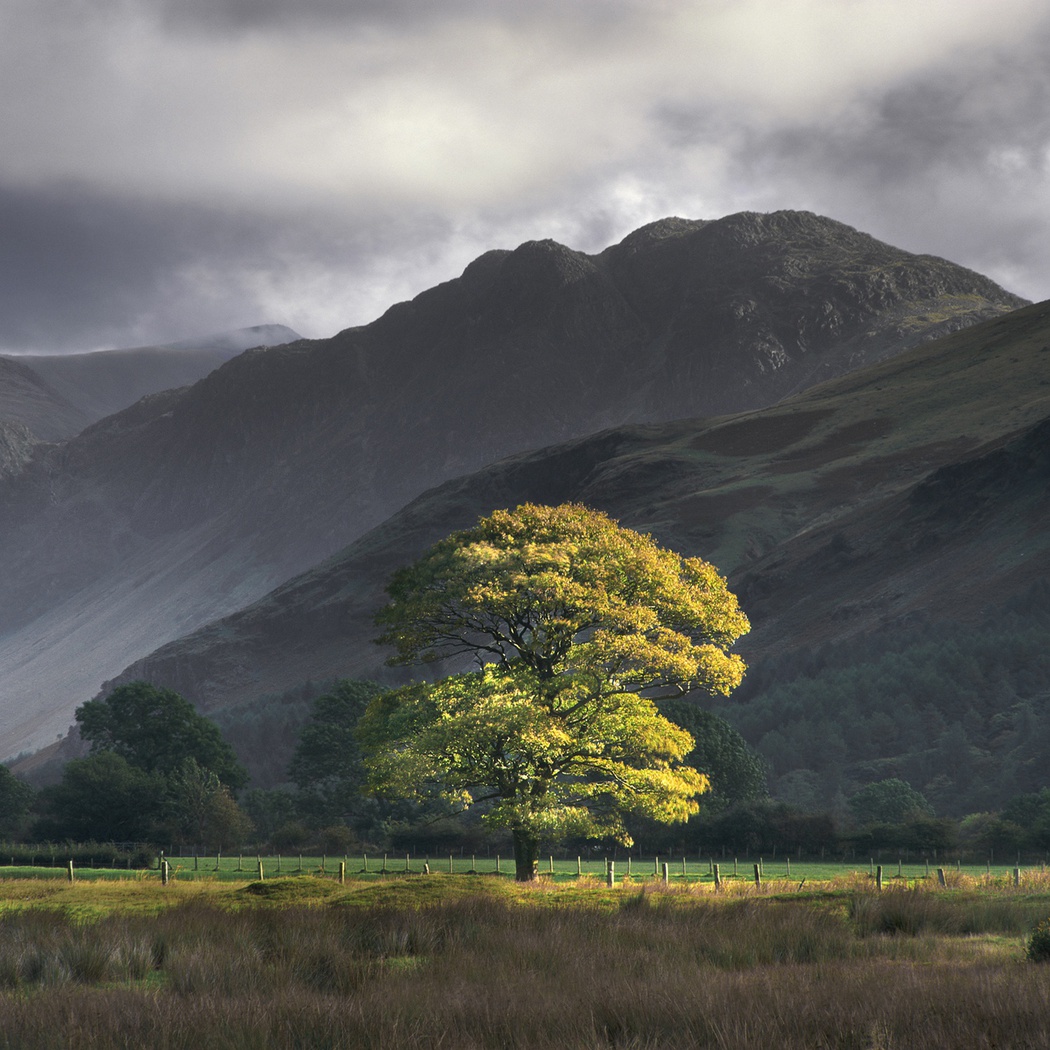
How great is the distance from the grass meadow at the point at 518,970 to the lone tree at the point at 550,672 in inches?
501

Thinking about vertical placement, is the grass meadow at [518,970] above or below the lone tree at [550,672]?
below

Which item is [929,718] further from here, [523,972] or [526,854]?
[523,972]

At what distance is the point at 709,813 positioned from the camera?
96250 mm

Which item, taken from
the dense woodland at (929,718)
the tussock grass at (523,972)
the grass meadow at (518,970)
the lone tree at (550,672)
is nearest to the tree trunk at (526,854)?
the lone tree at (550,672)

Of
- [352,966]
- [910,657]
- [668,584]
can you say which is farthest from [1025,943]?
[910,657]

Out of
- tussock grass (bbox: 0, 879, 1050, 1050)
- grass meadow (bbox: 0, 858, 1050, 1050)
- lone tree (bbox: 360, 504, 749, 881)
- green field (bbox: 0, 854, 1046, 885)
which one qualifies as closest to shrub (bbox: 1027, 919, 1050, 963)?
tussock grass (bbox: 0, 879, 1050, 1050)

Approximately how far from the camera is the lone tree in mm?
42500

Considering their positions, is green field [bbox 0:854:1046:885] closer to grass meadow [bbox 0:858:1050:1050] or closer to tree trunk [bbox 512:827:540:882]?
tree trunk [bbox 512:827:540:882]

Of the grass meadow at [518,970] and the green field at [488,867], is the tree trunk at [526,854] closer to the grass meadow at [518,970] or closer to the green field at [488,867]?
the grass meadow at [518,970]

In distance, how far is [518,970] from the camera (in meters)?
16.2

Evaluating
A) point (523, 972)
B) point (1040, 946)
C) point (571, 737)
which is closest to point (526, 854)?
point (571, 737)

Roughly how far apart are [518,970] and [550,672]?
95.2 ft

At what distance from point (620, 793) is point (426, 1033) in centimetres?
3285

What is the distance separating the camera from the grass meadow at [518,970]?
1143 centimetres
